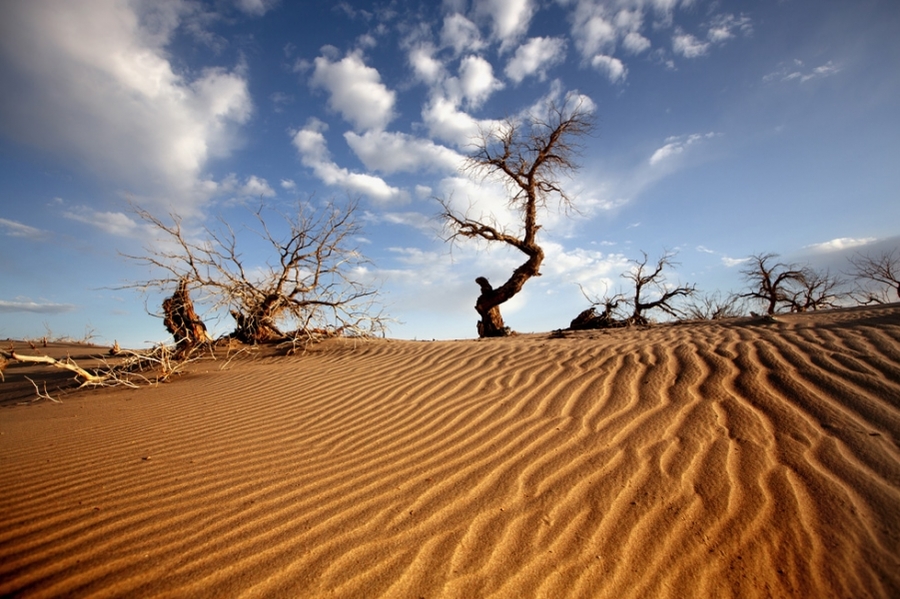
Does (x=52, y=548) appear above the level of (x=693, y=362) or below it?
below

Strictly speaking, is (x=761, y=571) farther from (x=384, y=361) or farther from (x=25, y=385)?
(x=25, y=385)

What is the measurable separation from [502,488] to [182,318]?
856cm

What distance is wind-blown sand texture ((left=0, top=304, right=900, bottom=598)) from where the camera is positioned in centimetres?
174

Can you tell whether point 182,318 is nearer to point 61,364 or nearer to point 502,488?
point 61,364

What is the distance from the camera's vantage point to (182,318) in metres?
8.58

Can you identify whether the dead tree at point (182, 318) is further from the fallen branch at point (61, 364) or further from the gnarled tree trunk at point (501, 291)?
the gnarled tree trunk at point (501, 291)

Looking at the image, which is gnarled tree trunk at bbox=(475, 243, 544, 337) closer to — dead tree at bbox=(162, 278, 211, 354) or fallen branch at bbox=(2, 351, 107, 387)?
dead tree at bbox=(162, 278, 211, 354)

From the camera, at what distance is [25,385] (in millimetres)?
6570

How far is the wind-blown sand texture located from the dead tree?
4456 millimetres

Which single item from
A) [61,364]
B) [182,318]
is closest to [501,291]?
[182,318]

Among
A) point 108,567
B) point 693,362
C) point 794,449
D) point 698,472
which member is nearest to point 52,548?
point 108,567

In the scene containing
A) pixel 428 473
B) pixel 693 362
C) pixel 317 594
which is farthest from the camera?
pixel 693 362

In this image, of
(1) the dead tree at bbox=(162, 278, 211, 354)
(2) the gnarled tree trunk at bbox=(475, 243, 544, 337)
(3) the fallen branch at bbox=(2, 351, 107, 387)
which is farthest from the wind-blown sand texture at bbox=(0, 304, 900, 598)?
(2) the gnarled tree trunk at bbox=(475, 243, 544, 337)

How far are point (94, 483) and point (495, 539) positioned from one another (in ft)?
8.24
